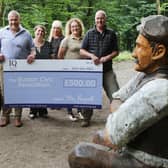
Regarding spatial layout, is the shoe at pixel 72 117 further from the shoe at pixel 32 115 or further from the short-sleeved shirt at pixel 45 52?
the short-sleeved shirt at pixel 45 52

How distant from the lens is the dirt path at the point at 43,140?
5.00 meters

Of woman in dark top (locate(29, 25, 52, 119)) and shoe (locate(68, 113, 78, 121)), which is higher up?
woman in dark top (locate(29, 25, 52, 119))

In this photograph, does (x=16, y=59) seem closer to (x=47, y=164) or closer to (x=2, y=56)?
(x=2, y=56)

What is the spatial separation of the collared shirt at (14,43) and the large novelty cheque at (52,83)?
0.13 metres

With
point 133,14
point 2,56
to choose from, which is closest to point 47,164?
point 2,56

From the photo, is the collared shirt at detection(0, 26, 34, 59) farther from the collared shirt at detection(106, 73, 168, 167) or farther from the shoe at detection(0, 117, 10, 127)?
the collared shirt at detection(106, 73, 168, 167)

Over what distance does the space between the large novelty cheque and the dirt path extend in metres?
0.37

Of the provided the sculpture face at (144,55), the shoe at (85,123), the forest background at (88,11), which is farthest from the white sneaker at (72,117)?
the sculpture face at (144,55)

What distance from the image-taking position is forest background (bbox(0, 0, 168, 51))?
14359 millimetres

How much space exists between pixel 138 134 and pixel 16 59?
4.69 meters

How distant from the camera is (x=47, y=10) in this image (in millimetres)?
14727

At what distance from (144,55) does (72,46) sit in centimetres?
473

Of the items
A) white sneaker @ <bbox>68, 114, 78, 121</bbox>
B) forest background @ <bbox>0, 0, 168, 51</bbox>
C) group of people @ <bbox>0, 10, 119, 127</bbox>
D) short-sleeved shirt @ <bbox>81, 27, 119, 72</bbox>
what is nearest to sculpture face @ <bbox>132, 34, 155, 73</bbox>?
group of people @ <bbox>0, 10, 119, 127</bbox>

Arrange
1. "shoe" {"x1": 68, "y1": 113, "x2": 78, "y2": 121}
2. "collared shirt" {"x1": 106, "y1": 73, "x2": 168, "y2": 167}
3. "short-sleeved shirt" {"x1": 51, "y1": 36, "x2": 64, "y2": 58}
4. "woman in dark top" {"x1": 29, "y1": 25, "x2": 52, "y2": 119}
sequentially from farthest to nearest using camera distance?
"short-sleeved shirt" {"x1": 51, "y1": 36, "x2": 64, "y2": 58} < "shoe" {"x1": 68, "y1": 113, "x2": 78, "y2": 121} < "woman in dark top" {"x1": 29, "y1": 25, "x2": 52, "y2": 119} < "collared shirt" {"x1": 106, "y1": 73, "x2": 168, "y2": 167}
